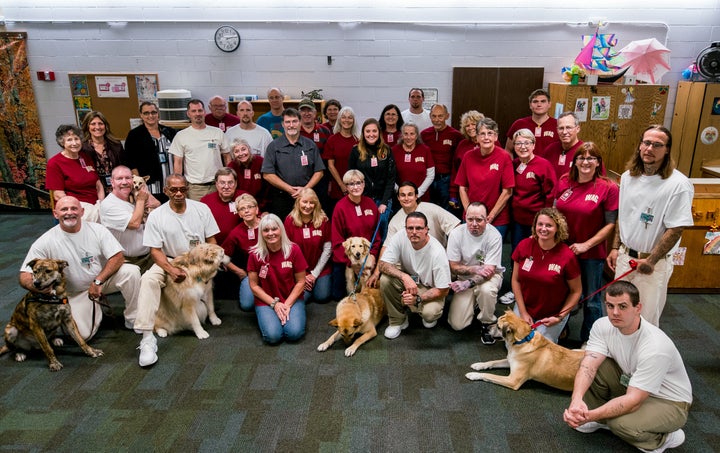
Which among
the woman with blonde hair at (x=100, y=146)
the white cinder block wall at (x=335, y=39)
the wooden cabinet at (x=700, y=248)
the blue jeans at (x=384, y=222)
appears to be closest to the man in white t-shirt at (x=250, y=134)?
the woman with blonde hair at (x=100, y=146)

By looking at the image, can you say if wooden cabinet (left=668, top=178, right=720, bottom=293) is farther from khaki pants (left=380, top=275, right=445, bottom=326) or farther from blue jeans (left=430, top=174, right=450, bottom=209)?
khaki pants (left=380, top=275, right=445, bottom=326)

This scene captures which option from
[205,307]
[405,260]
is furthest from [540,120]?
[205,307]

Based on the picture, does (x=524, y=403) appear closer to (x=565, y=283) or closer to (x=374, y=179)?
(x=565, y=283)

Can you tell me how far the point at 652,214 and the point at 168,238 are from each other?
343 cm

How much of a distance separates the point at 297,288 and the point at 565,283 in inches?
77.7

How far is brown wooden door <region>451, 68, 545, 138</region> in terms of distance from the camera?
21.4ft

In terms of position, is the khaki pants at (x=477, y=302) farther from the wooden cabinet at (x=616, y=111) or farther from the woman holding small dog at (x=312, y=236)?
the wooden cabinet at (x=616, y=111)

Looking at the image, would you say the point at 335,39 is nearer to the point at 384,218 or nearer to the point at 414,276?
the point at 384,218

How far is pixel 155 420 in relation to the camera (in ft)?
9.40

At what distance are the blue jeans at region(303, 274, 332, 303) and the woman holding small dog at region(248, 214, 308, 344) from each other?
467 mm

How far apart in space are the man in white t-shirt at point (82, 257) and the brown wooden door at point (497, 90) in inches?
184

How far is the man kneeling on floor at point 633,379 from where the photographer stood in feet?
7.73

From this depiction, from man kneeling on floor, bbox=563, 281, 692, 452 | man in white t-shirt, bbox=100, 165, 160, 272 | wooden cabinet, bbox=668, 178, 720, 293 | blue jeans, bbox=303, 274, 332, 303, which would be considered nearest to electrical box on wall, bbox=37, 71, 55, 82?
man in white t-shirt, bbox=100, 165, 160, 272

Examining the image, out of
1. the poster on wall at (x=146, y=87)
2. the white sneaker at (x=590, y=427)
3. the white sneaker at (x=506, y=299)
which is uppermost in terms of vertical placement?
the poster on wall at (x=146, y=87)
